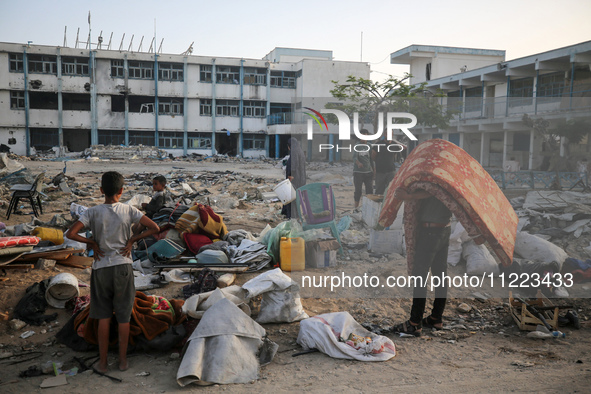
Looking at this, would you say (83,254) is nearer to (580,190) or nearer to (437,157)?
(437,157)

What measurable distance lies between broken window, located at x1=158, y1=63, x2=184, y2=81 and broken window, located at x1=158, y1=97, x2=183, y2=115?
145 cm

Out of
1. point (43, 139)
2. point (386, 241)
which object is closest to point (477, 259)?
point (386, 241)

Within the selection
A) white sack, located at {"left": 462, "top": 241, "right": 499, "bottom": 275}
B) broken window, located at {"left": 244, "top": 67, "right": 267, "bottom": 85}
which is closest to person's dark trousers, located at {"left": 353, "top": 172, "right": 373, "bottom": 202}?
white sack, located at {"left": 462, "top": 241, "right": 499, "bottom": 275}

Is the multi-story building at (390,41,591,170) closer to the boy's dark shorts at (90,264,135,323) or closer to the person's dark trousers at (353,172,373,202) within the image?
the person's dark trousers at (353,172,373,202)

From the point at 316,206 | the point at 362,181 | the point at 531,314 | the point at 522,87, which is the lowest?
the point at 531,314

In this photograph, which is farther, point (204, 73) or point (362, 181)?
point (204, 73)

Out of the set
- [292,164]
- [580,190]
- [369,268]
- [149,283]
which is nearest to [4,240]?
[149,283]

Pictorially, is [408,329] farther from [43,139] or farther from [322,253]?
[43,139]

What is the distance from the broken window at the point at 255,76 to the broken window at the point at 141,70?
22.0 feet

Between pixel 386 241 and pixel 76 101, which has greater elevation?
pixel 76 101

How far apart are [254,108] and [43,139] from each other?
48.4 feet

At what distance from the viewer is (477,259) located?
497cm

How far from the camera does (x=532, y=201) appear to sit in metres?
5.67

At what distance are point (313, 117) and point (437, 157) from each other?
5.23ft
